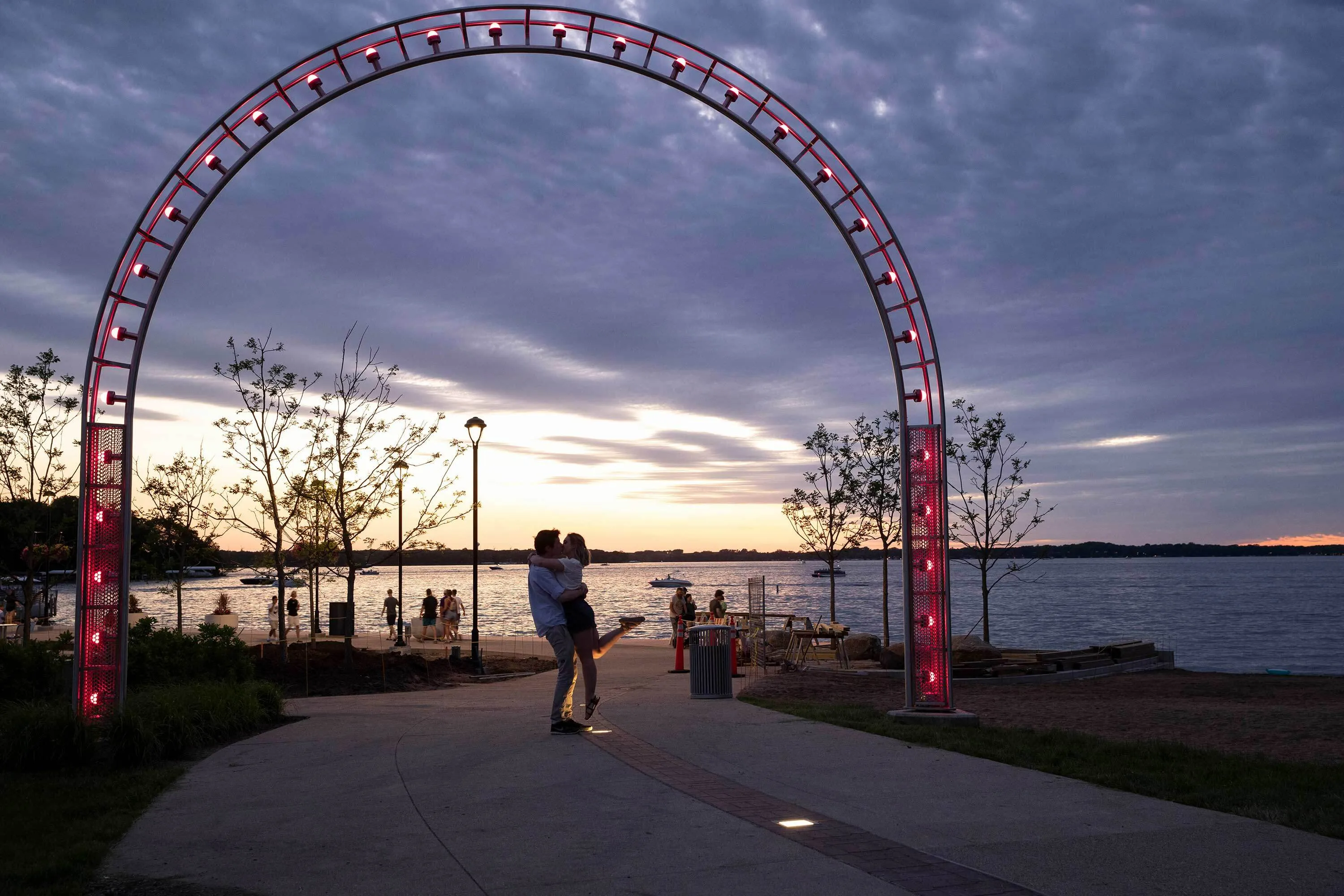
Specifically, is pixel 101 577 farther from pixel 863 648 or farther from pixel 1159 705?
pixel 863 648

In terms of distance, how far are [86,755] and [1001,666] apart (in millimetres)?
17068

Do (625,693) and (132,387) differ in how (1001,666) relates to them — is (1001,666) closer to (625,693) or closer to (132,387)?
(625,693)

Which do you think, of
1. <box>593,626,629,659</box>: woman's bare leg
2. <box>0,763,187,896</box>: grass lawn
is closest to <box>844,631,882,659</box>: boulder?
<box>593,626,629,659</box>: woman's bare leg

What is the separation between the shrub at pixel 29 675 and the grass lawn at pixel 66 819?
3.91 meters

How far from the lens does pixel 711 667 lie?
42.9 ft

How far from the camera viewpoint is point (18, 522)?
21.3 metres

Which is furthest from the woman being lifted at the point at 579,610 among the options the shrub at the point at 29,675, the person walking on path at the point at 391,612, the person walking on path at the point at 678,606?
the person walking on path at the point at 391,612

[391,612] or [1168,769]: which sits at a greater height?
[1168,769]

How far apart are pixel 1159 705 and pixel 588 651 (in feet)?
35.4

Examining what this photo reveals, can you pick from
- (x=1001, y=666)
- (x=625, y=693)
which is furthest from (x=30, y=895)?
(x=1001, y=666)

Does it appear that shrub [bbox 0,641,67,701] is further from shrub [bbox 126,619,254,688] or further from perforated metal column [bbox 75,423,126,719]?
perforated metal column [bbox 75,423,126,719]

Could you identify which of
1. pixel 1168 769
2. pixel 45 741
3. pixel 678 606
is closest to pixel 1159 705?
pixel 1168 769

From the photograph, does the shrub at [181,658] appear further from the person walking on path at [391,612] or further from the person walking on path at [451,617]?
the person walking on path at [391,612]

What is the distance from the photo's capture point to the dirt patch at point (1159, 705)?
11734mm
